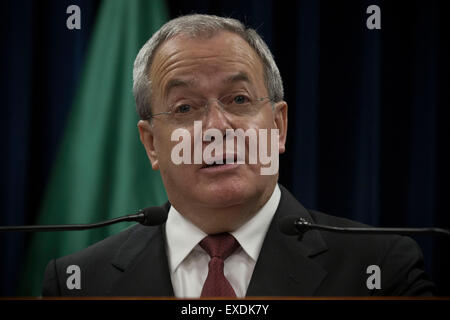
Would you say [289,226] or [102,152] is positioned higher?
[102,152]

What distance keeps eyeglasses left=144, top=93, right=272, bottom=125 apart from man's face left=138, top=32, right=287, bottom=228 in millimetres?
14

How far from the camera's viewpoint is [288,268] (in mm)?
1982

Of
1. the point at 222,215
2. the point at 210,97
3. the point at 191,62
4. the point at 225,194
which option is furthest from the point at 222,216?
the point at 191,62

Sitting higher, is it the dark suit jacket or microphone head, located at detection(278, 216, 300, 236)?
microphone head, located at detection(278, 216, 300, 236)

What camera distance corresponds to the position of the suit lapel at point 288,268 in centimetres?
195

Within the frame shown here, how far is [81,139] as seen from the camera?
2.31m

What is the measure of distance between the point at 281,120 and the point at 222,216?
17.3 inches

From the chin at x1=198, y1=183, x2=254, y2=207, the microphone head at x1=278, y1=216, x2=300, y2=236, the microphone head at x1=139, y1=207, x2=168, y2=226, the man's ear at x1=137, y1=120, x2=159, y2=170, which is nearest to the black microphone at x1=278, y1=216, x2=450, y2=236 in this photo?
the microphone head at x1=278, y1=216, x2=300, y2=236

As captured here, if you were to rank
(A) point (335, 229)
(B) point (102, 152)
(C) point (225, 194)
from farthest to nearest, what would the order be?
1. (B) point (102, 152)
2. (C) point (225, 194)
3. (A) point (335, 229)

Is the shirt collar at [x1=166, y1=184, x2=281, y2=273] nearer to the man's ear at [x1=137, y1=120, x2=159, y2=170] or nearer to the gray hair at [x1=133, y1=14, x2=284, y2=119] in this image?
the man's ear at [x1=137, y1=120, x2=159, y2=170]

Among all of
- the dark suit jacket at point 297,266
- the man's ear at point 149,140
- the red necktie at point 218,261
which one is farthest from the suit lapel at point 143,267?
the man's ear at point 149,140

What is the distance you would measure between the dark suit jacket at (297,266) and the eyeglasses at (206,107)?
352 millimetres

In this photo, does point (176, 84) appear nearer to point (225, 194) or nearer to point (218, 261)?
point (225, 194)

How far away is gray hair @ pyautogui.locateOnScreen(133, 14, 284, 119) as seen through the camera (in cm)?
208
